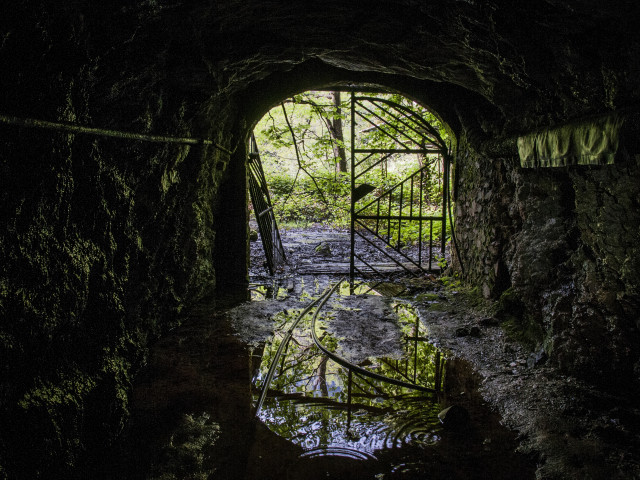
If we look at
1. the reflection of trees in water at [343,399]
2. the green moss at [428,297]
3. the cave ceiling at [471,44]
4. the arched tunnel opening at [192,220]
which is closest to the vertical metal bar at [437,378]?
the reflection of trees in water at [343,399]

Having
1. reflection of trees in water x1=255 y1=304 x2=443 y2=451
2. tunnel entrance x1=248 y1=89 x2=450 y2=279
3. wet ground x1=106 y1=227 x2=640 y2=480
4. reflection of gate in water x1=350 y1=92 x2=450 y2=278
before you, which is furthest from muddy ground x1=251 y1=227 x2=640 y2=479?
tunnel entrance x1=248 y1=89 x2=450 y2=279

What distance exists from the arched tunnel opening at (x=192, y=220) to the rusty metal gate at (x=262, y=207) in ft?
6.95

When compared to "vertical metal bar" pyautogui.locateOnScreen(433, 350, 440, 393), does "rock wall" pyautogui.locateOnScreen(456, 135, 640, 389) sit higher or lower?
higher

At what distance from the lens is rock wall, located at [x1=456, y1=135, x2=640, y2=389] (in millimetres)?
3250

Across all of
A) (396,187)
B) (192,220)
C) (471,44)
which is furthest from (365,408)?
(396,187)

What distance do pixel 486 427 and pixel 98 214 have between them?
3.32 metres

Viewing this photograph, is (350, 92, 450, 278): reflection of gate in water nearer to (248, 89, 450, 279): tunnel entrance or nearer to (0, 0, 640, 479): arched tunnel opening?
(248, 89, 450, 279): tunnel entrance

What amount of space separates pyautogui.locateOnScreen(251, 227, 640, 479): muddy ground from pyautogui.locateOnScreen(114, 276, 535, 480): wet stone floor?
0.16 metres

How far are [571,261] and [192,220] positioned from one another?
→ 4337mm

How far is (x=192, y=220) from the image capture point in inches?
221

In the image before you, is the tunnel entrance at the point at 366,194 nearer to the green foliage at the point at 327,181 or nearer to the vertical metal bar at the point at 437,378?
the green foliage at the point at 327,181

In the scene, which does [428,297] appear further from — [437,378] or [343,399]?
[343,399]

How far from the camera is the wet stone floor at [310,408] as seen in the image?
2754 mm

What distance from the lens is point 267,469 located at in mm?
2715
